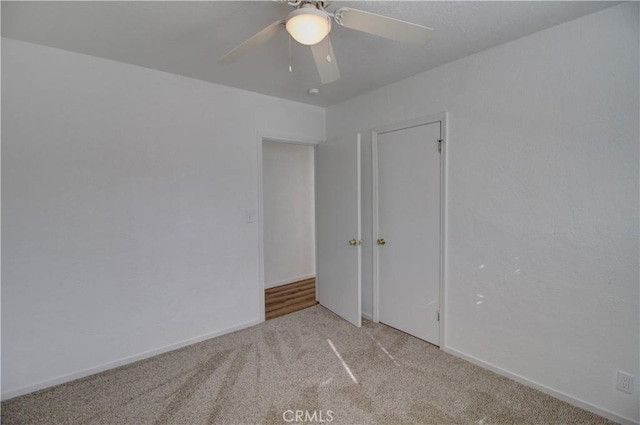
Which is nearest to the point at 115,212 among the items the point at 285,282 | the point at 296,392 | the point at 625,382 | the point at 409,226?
the point at 296,392

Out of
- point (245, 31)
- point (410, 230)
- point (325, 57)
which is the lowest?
point (410, 230)

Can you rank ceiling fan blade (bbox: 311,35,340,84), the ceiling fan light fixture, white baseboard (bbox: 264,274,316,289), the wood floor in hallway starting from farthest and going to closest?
white baseboard (bbox: 264,274,316,289) < the wood floor in hallway < ceiling fan blade (bbox: 311,35,340,84) < the ceiling fan light fixture

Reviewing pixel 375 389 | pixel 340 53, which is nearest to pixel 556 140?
pixel 340 53

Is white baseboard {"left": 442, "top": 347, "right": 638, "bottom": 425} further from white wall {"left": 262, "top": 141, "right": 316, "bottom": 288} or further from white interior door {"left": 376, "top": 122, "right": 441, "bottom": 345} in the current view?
white wall {"left": 262, "top": 141, "right": 316, "bottom": 288}

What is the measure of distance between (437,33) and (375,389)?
2431 millimetres

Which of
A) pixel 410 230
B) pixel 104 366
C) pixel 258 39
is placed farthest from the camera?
pixel 410 230

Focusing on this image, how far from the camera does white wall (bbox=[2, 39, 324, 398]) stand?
79.4 inches

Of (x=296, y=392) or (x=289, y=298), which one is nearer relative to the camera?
(x=296, y=392)

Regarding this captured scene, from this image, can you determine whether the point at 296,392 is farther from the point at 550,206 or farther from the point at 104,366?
the point at 550,206

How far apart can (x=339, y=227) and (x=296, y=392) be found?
1.67 m

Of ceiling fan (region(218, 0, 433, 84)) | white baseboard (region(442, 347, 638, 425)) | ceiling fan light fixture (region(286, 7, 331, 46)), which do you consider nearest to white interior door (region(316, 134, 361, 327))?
white baseboard (region(442, 347, 638, 425))

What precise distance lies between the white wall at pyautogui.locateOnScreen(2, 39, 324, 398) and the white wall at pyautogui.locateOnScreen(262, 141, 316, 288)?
1372 millimetres

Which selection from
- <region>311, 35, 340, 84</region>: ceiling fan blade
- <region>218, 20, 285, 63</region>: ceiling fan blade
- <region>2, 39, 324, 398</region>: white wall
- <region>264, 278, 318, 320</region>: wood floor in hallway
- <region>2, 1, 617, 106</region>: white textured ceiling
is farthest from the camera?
<region>264, 278, 318, 320</region>: wood floor in hallway

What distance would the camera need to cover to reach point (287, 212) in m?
4.66
